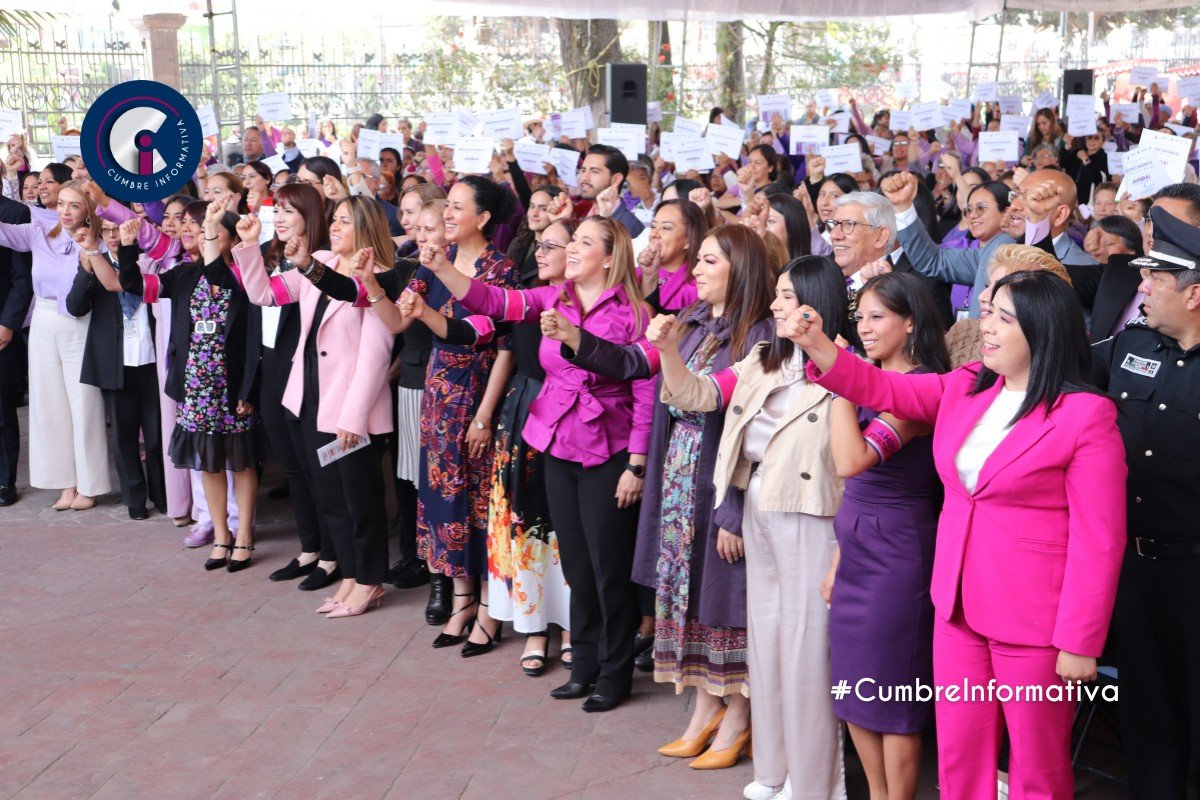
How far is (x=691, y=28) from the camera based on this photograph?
77.3 ft

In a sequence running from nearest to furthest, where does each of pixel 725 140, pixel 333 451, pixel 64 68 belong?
pixel 333 451
pixel 725 140
pixel 64 68

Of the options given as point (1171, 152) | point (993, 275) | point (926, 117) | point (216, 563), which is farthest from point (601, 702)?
point (926, 117)

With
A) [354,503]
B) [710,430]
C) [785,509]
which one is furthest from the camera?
[354,503]

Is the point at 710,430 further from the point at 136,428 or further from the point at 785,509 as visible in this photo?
the point at 136,428

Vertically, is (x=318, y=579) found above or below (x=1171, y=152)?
below

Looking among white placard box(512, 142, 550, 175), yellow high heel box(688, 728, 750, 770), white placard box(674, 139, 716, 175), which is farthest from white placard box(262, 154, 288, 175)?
yellow high heel box(688, 728, 750, 770)

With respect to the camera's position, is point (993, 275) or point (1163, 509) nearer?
point (1163, 509)

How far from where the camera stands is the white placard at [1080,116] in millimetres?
10828

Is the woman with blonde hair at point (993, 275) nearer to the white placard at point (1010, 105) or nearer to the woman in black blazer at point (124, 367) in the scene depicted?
the woman in black blazer at point (124, 367)

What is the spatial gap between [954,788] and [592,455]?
5.77 ft

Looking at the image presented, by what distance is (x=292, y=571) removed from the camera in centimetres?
628

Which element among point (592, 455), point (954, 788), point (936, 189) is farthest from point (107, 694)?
point (936, 189)

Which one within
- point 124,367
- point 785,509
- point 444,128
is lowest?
point 124,367

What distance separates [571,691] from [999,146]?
5803 mm
